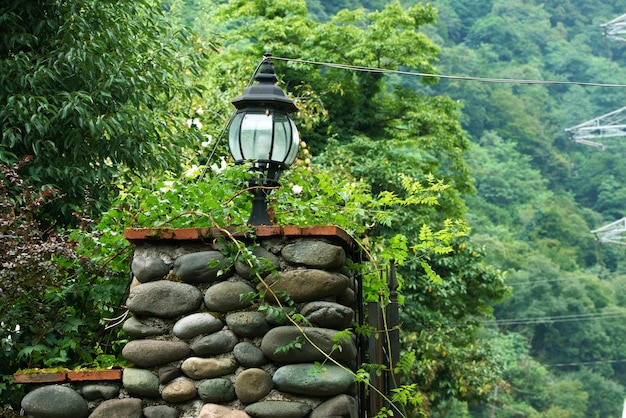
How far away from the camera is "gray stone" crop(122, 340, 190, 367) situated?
4.17m

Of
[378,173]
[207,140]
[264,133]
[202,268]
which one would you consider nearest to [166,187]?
[264,133]

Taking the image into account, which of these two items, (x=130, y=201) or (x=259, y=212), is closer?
(x=259, y=212)

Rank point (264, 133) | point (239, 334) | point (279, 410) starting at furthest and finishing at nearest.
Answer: point (264, 133), point (239, 334), point (279, 410)

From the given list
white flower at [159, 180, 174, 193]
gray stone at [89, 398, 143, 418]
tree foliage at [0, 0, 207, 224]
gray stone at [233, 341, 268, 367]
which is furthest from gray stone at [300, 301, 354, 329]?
tree foliage at [0, 0, 207, 224]

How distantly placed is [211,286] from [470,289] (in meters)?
12.6

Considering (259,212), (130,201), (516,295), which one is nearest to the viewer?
(259,212)

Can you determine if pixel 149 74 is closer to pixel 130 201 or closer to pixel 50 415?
pixel 130 201

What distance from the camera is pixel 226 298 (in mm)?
4195

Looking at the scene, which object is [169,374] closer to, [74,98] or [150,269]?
[150,269]

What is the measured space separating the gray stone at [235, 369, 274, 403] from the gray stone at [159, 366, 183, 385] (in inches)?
10.7

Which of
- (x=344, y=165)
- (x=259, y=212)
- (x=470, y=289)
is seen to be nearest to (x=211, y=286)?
(x=259, y=212)

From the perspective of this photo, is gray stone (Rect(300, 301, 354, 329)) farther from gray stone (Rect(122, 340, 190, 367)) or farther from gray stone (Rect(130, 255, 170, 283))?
gray stone (Rect(130, 255, 170, 283))

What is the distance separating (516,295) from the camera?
49031 mm

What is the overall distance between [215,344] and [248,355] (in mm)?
150
